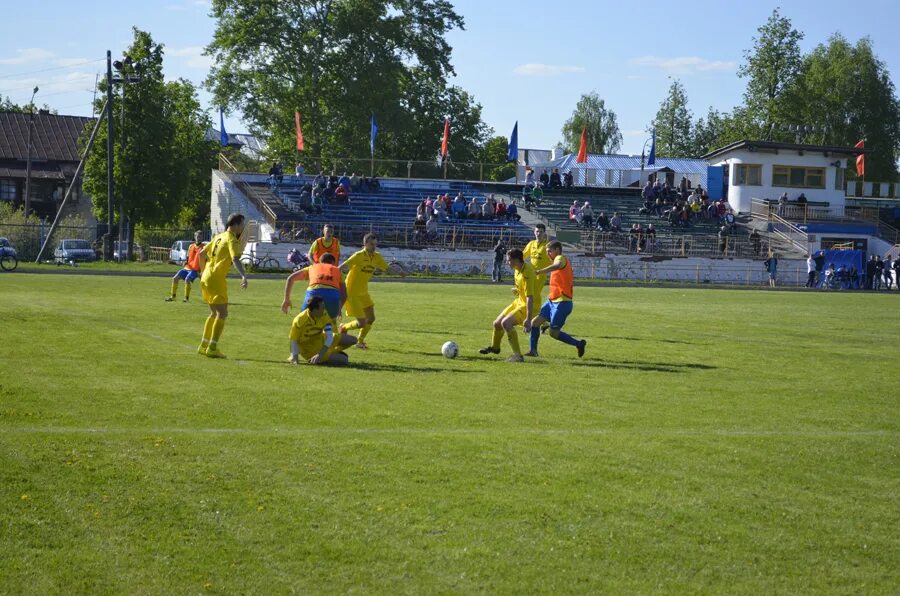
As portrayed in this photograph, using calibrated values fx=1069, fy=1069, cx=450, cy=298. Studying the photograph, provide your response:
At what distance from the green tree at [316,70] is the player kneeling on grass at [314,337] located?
5834cm

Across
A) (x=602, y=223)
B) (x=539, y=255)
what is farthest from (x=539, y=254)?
(x=602, y=223)

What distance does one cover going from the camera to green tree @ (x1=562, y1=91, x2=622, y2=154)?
358ft

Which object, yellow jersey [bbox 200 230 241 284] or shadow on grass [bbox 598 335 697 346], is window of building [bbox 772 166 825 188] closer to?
shadow on grass [bbox 598 335 697 346]

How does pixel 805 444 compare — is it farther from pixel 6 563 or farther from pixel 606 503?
→ pixel 6 563

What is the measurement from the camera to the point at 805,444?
979 cm

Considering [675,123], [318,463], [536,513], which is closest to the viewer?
[536,513]

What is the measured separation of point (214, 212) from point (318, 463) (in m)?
56.0

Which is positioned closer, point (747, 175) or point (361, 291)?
point (361, 291)

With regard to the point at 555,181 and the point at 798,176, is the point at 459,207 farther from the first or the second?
the point at 798,176

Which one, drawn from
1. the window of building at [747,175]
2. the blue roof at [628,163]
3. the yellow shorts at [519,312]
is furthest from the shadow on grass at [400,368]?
the blue roof at [628,163]

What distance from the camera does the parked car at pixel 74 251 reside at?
169 feet

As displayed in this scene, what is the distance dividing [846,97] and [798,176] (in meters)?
30.3

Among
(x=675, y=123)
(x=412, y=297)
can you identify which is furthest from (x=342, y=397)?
(x=675, y=123)

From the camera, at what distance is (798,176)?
6800 centimetres
